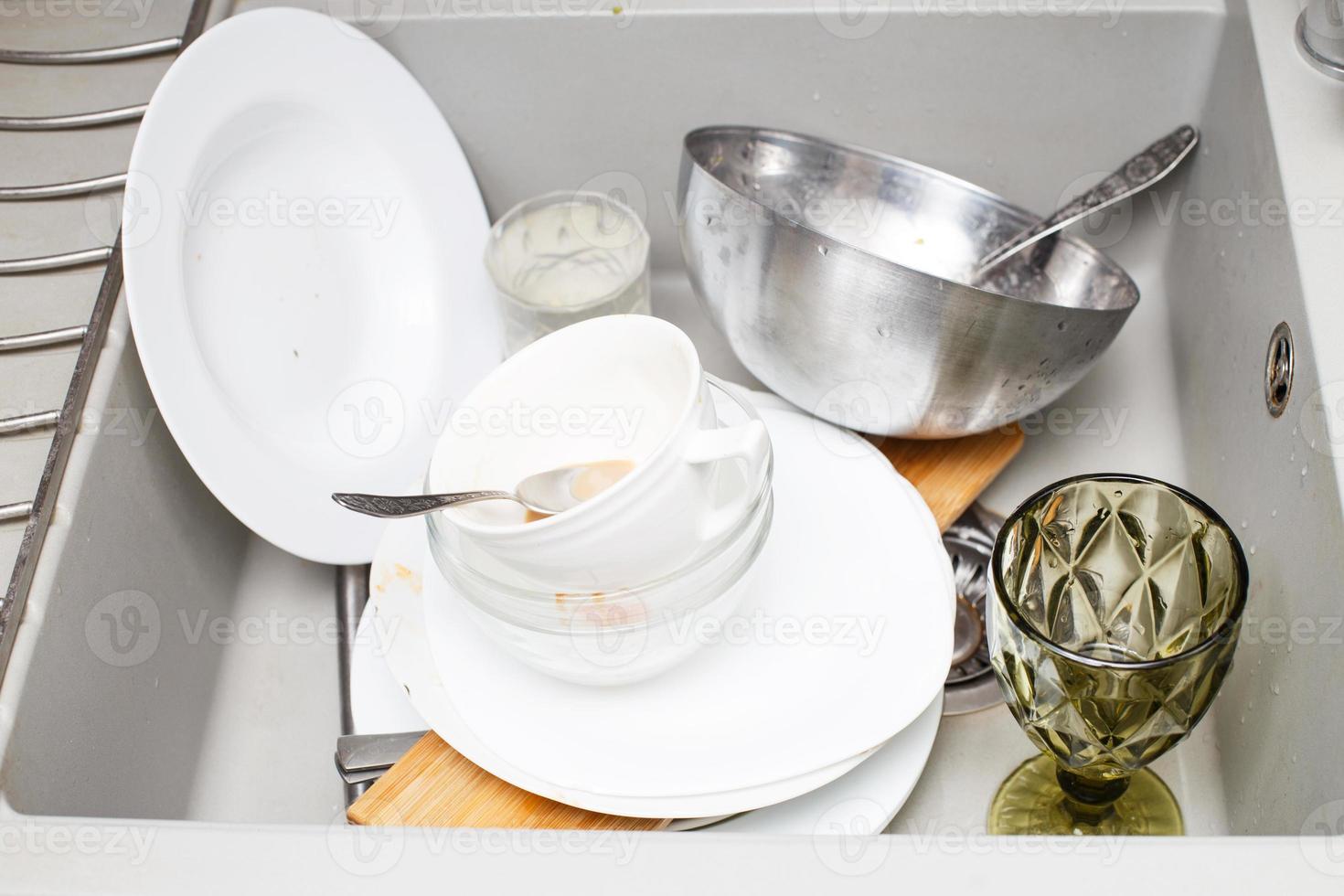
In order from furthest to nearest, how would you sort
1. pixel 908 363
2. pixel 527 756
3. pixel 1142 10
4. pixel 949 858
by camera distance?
pixel 1142 10, pixel 908 363, pixel 527 756, pixel 949 858

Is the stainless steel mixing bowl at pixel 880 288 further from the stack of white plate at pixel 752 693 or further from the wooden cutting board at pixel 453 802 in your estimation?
the wooden cutting board at pixel 453 802

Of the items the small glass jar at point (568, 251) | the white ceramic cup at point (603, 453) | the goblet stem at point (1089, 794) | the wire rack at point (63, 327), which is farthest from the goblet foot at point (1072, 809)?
the wire rack at point (63, 327)

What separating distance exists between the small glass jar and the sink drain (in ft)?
1.21

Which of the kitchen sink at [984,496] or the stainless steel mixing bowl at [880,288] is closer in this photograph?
the kitchen sink at [984,496]

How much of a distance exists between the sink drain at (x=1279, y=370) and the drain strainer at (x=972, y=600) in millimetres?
164

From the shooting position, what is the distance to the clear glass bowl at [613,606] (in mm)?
518


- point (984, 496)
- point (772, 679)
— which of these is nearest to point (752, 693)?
point (772, 679)

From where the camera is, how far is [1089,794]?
22.8 inches

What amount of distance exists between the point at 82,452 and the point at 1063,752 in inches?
18.7

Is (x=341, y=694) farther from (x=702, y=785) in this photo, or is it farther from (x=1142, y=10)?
(x=1142, y=10)

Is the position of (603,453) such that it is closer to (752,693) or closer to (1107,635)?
(752,693)

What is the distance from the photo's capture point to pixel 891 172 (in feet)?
2.59

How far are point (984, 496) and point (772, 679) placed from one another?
25cm

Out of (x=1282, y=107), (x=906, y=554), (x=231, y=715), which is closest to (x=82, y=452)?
(x=231, y=715)
